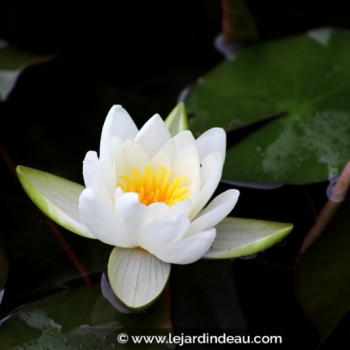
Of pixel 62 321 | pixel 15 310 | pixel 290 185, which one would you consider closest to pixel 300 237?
pixel 290 185

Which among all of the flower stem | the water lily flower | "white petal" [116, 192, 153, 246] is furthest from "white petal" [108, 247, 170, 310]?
the flower stem

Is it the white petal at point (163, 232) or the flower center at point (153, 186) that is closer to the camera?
the white petal at point (163, 232)

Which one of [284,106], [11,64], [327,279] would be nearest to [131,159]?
[327,279]

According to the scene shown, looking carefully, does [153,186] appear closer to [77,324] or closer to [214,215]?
[214,215]

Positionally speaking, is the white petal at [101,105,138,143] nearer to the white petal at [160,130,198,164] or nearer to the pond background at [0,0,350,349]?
the white petal at [160,130,198,164]

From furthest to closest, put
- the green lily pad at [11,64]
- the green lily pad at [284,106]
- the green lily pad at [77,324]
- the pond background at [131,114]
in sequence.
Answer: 1. the green lily pad at [11,64]
2. the green lily pad at [284,106]
3. the pond background at [131,114]
4. the green lily pad at [77,324]

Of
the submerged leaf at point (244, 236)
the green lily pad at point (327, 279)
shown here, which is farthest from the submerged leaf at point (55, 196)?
the green lily pad at point (327, 279)

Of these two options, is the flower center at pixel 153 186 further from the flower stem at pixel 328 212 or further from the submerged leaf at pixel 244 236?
the flower stem at pixel 328 212
